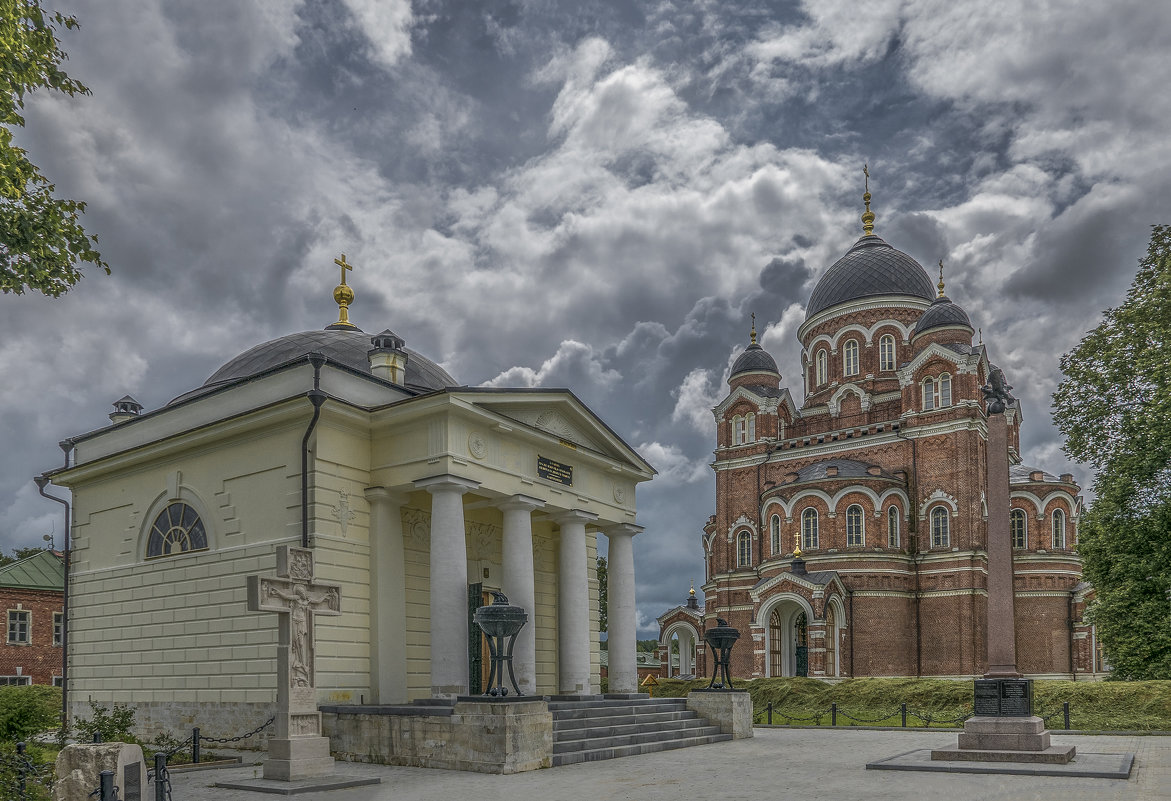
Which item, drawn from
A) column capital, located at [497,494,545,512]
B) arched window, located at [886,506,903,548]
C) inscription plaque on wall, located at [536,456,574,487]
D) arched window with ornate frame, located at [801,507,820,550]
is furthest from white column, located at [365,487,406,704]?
arched window, located at [886,506,903,548]

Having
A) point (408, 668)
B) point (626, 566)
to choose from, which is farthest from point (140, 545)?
point (626, 566)

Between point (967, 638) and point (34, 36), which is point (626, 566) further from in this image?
point (967, 638)

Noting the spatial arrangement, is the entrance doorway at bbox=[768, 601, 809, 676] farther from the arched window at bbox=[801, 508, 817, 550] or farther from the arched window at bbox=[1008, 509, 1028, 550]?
the arched window at bbox=[1008, 509, 1028, 550]

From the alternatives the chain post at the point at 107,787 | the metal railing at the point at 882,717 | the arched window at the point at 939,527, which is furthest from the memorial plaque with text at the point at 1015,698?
the arched window at the point at 939,527

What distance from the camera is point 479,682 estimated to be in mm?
20141

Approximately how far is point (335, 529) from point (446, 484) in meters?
2.17

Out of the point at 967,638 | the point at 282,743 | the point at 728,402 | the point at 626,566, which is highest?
the point at 728,402

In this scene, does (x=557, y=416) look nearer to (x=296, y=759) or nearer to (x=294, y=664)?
(x=294, y=664)

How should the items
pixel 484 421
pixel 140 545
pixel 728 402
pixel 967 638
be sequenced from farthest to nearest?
pixel 728 402, pixel 967 638, pixel 140 545, pixel 484 421

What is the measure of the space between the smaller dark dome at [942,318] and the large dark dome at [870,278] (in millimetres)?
4446

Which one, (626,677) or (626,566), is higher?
(626,566)

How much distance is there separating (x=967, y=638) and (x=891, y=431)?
998 centimetres

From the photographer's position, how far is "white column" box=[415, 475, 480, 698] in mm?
16688

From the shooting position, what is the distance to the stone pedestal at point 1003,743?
46.6ft
